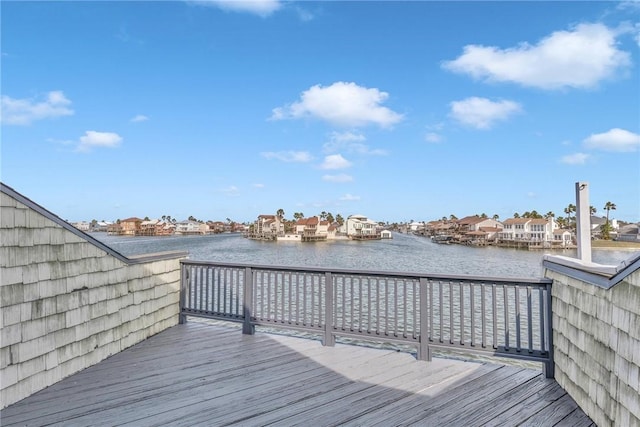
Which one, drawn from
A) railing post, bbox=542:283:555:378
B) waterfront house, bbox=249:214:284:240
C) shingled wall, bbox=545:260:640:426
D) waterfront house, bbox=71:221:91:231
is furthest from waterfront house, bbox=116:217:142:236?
shingled wall, bbox=545:260:640:426

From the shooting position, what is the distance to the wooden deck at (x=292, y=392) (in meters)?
2.28

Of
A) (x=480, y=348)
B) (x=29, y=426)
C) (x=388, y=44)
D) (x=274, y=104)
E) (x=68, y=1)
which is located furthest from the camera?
(x=274, y=104)

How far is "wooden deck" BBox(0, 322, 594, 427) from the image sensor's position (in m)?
2.28

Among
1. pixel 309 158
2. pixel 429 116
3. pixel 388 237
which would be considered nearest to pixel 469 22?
pixel 429 116

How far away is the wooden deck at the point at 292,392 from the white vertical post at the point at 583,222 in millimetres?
1110

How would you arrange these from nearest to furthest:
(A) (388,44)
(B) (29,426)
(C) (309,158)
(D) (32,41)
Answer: (B) (29,426) < (D) (32,41) < (A) (388,44) < (C) (309,158)

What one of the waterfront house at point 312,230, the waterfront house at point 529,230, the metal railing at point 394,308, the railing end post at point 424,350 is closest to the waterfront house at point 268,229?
the waterfront house at point 312,230

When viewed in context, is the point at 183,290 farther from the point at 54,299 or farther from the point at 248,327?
the point at 54,299

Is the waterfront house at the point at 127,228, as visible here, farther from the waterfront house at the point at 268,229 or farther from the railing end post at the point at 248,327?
the railing end post at the point at 248,327

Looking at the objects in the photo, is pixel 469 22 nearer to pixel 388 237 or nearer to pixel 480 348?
pixel 480 348

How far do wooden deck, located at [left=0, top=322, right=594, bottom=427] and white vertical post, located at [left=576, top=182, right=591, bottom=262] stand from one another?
111 cm

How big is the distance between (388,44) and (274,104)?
12207 mm

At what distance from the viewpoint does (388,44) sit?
15867mm

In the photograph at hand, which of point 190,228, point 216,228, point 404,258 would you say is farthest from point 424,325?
point 216,228
